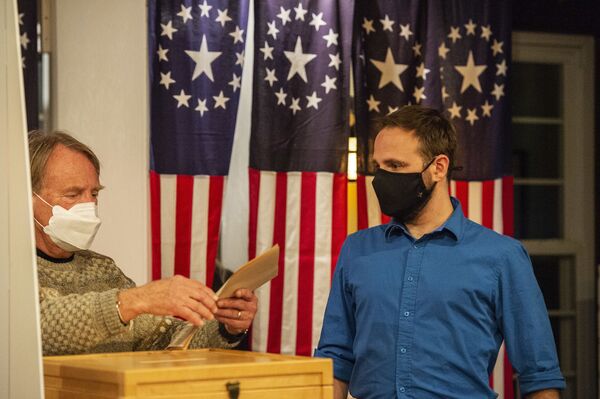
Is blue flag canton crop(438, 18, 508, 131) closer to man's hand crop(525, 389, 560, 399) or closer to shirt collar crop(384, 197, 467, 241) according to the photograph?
shirt collar crop(384, 197, 467, 241)

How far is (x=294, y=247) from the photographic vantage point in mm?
4395

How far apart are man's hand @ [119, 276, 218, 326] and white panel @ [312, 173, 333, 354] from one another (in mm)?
2215

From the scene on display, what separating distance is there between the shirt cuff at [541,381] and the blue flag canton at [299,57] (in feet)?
6.44

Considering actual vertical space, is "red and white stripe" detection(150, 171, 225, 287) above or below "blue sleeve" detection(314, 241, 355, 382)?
above

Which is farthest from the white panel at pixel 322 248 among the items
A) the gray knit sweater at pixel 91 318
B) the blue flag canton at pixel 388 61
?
the gray knit sweater at pixel 91 318

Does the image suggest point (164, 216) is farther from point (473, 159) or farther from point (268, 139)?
point (473, 159)

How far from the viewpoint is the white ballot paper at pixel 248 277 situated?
91.7 inches

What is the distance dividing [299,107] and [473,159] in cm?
91

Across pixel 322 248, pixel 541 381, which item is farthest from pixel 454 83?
pixel 541 381

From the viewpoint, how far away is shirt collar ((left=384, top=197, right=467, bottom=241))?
9.49 feet

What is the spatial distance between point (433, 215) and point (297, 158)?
1491mm

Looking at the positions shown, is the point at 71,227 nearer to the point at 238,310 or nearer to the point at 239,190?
the point at 238,310

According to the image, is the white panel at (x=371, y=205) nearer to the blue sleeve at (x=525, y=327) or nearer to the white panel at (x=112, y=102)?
the white panel at (x=112, y=102)

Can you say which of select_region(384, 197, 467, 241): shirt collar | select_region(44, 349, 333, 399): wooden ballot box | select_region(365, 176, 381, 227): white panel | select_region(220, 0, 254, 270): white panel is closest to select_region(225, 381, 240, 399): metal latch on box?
select_region(44, 349, 333, 399): wooden ballot box
